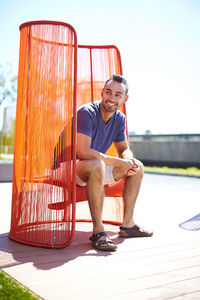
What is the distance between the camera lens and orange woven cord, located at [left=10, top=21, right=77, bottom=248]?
2.22m

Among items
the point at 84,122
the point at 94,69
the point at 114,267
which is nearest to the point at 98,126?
the point at 84,122

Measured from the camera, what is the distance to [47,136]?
2.25m

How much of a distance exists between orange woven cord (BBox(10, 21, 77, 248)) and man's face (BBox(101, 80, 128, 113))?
0.40 m

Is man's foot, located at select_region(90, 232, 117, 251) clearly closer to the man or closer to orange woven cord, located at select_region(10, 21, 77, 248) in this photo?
the man

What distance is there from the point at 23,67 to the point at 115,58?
100cm

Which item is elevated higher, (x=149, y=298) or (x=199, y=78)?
(x=199, y=78)

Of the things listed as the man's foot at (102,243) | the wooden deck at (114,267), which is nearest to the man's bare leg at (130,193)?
the wooden deck at (114,267)

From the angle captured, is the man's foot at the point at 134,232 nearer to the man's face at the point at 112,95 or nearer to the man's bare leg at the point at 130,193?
the man's bare leg at the point at 130,193

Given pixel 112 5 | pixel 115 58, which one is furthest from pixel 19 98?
pixel 112 5

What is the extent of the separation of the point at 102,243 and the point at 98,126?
84cm

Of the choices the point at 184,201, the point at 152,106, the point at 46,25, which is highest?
the point at 152,106

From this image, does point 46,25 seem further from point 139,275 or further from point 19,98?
point 139,275

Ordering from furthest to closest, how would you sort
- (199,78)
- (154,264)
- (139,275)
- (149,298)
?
(199,78) → (154,264) → (139,275) → (149,298)

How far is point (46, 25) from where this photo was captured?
2.27m
